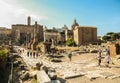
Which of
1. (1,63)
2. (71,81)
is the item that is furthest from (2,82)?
(71,81)


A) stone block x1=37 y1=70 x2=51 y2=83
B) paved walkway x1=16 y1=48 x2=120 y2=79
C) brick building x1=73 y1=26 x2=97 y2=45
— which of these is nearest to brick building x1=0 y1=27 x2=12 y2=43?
brick building x1=73 y1=26 x2=97 y2=45

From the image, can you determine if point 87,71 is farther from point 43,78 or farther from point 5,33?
point 5,33

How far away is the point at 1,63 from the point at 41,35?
8524cm

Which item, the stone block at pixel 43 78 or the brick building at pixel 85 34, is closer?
the stone block at pixel 43 78

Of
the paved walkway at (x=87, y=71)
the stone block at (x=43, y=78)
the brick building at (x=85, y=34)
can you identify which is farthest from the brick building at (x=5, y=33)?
the stone block at (x=43, y=78)

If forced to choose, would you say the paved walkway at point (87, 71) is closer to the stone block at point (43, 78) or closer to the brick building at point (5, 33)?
the stone block at point (43, 78)

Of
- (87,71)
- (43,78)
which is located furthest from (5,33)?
(43,78)

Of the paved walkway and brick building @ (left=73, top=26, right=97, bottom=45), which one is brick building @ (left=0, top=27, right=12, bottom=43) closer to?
brick building @ (left=73, top=26, right=97, bottom=45)

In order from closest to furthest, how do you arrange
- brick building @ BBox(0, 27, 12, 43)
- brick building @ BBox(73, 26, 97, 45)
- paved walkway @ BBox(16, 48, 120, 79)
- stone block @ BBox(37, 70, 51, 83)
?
stone block @ BBox(37, 70, 51, 83) → paved walkway @ BBox(16, 48, 120, 79) → brick building @ BBox(73, 26, 97, 45) → brick building @ BBox(0, 27, 12, 43)

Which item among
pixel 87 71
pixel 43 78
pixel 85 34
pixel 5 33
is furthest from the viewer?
pixel 5 33

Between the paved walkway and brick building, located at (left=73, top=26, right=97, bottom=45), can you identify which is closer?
the paved walkway

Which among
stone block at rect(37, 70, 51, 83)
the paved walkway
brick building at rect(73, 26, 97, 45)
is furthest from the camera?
brick building at rect(73, 26, 97, 45)

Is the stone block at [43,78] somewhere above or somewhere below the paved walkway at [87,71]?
above

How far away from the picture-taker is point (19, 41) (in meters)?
90.2
